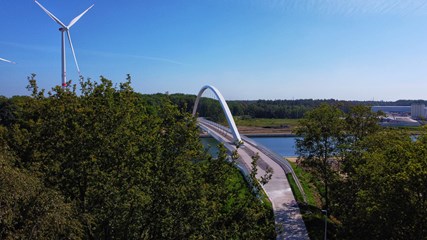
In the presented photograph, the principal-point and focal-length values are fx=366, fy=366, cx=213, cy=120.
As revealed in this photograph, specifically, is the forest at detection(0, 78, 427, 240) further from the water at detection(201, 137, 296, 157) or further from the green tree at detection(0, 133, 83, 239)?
the water at detection(201, 137, 296, 157)

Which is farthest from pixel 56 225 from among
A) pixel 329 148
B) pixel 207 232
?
pixel 329 148

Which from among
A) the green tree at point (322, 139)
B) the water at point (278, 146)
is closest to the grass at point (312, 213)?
the green tree at point (322, 139)

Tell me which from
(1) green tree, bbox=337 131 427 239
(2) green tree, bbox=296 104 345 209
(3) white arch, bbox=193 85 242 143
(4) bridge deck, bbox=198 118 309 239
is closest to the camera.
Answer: (1) green tree, bbox=337 131 427 239

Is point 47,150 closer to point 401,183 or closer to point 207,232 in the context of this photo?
point 207,232

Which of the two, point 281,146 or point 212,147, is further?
point 281,146

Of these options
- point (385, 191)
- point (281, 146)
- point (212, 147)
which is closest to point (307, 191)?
point (212, 147)

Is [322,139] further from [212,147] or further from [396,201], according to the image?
[396,201]

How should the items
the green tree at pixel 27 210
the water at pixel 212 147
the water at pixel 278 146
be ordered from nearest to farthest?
the green tree at pixel 27 210 < the water at pixel 212 147 < the water at pixel 278 146

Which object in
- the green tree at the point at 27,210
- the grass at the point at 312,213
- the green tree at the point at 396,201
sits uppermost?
the green tree at the point at 27,210

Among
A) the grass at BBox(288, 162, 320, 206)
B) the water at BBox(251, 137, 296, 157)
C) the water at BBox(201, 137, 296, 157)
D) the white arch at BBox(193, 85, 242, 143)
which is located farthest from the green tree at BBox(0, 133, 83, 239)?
the water at BBox(251, 137, 296, 157)

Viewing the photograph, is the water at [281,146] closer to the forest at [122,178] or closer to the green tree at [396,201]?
the green tree at [396,201]
